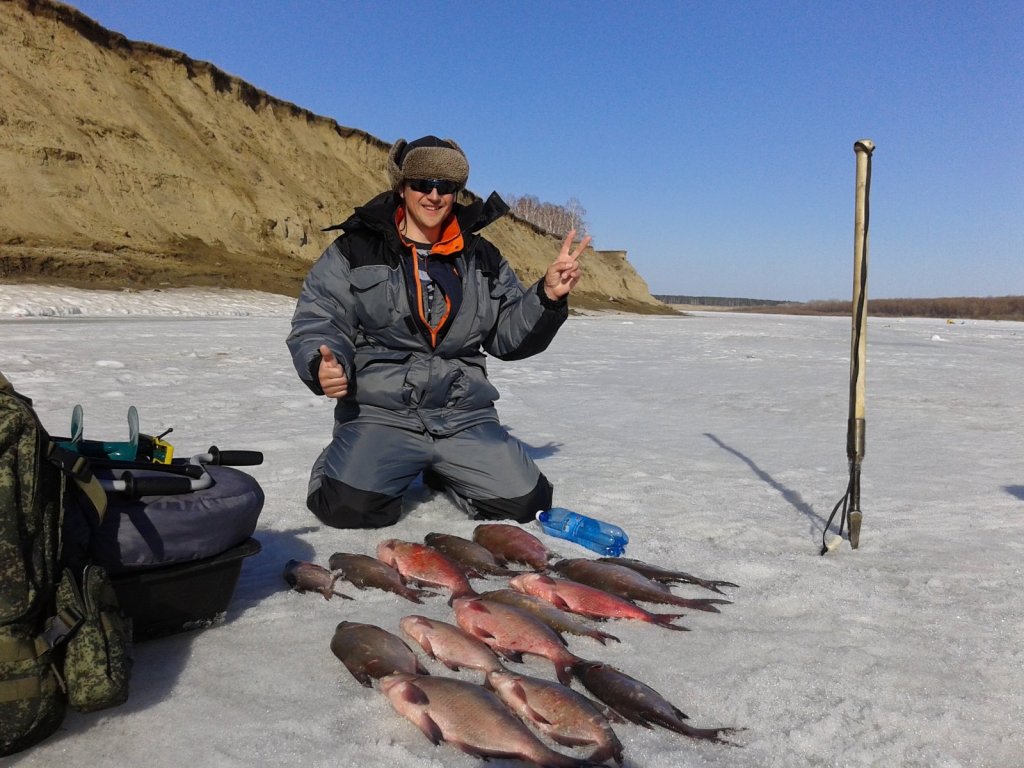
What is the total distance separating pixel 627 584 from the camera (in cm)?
263

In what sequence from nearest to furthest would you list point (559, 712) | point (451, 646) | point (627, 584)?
point (559, 712) → point (451, 646) → point (627, 584)

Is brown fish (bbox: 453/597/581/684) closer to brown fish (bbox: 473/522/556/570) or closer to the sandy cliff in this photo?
brown fish (bbox: 473/522/556/570)

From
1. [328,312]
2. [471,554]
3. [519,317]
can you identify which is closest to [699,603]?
[471,554]

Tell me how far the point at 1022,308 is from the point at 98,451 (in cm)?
8402

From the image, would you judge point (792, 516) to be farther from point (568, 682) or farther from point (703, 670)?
point (568, 682)

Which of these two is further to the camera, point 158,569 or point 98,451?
point 98,451

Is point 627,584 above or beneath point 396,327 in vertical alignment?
beneath

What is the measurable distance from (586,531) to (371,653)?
142cm

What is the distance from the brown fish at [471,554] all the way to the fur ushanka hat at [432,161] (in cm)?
175

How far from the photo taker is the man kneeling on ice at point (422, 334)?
3.54 meters

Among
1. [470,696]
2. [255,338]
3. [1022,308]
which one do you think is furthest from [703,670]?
[1022,308]

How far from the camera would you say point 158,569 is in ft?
6.88

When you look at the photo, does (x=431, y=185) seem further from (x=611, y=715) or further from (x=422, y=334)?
(x=611, y=715)

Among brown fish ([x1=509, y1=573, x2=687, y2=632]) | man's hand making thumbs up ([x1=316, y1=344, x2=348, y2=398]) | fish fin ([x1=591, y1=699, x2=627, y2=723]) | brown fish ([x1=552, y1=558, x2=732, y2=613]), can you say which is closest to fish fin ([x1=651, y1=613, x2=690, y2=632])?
brown fish ([x1=509, y1=573, x2=687, y2=632])
